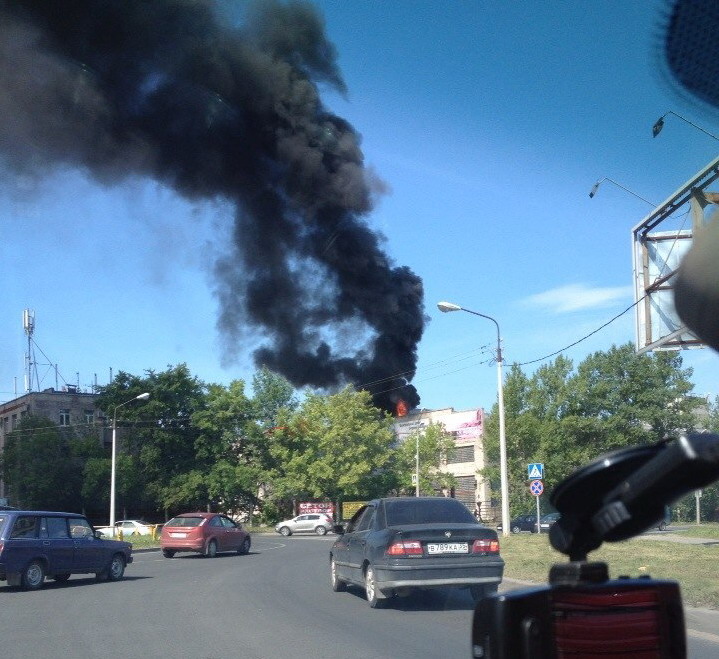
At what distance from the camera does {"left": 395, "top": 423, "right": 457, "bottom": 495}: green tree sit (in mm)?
59906

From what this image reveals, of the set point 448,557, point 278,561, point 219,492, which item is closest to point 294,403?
point 219,492


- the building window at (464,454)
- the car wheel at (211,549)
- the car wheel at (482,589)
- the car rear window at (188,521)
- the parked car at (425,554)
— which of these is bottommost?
the car wheel at (211,549)

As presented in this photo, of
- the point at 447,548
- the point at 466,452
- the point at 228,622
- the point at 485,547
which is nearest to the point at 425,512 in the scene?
the point at 447,548

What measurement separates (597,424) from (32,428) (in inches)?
1647

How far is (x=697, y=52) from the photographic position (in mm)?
1567

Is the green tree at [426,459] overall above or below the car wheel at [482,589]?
above

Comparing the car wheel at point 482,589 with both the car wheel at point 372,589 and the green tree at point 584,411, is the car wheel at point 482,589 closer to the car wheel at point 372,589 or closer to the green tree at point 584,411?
the car wheel at point 372,589

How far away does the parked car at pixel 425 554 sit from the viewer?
472 inches

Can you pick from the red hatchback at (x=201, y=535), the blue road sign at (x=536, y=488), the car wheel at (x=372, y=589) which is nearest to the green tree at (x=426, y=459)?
the red hatchback at (x=201, y=535)

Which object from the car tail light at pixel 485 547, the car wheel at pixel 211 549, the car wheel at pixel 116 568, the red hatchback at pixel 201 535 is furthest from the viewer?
the car wheel at pixel 211 549

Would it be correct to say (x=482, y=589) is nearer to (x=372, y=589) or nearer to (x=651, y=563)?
(x=372, y=589)

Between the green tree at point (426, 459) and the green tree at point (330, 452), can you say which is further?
the green tree at point (426, 459)

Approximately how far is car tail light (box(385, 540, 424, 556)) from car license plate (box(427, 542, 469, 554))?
5.9 inches

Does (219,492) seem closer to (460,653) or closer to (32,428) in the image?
(32,428)
